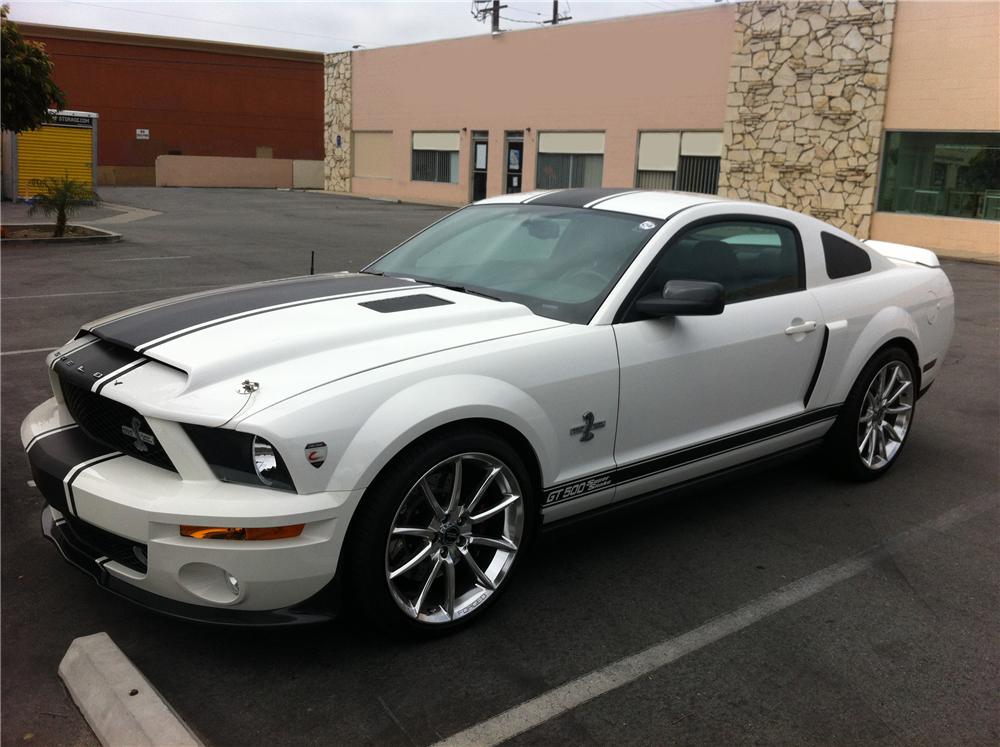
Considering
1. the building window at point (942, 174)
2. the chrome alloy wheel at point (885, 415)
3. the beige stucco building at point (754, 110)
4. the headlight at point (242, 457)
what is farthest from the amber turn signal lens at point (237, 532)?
the building window at point (942, 174)

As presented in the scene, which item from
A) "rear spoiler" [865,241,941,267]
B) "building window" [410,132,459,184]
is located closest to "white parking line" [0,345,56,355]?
"rear spoiler" [865,241,941,267]

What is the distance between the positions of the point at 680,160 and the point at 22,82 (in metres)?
16.6

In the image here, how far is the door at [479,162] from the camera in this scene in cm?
3256

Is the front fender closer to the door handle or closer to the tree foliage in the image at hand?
the door handle

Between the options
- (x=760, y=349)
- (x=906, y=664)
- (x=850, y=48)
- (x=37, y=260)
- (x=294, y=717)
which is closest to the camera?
(x=294, y=717)

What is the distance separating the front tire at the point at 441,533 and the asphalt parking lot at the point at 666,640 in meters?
0.15

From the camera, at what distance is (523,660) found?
126 inches

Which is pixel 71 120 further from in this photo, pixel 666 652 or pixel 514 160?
pixel 666 652

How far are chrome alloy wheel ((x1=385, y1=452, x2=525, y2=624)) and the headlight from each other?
1.42ft

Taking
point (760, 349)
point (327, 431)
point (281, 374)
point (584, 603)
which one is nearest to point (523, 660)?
point (584, 603)

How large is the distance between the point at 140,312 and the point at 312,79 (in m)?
A: 46.5

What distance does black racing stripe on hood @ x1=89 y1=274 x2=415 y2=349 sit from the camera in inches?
136

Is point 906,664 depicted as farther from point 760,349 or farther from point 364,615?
point 364,615

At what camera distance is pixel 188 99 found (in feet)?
144
